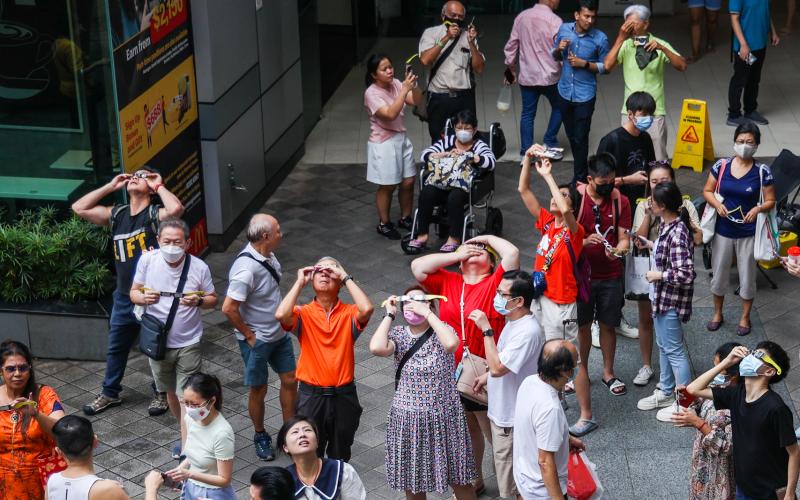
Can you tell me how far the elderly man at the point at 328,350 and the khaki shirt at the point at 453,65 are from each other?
5194mm

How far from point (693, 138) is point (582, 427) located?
5.44m

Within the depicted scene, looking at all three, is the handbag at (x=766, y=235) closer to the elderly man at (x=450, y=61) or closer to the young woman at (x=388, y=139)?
the young woman at (x=388, y=139)

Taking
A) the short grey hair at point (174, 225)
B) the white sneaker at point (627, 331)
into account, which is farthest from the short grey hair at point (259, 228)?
the white sneaker at point (627, 331)

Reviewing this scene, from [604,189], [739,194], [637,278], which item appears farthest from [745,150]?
[604,189]

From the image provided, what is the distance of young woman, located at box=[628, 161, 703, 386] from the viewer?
873 centimetres

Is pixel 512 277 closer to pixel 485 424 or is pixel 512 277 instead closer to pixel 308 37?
pixel 485 424

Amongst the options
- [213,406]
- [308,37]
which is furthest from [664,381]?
[308,37]

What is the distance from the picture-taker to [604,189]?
8523 millimetres

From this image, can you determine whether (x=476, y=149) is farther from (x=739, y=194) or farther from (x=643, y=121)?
(x=739, y=194)

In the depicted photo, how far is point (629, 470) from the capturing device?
8.12 meters

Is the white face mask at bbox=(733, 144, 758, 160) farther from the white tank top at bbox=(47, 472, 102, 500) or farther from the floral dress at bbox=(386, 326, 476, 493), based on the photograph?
the white tank top at bbox=(47, 472, 102, 500)

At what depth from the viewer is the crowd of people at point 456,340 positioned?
256 inches

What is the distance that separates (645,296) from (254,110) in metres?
5.12

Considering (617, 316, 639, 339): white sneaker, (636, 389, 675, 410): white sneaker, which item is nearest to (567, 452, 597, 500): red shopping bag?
(636, 389, 675, 410): white sneaker
